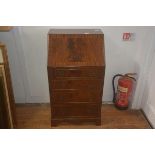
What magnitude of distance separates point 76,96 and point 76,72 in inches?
12.5

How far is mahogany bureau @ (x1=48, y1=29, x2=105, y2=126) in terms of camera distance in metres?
1.98

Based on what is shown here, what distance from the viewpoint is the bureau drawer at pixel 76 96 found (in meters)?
2.14

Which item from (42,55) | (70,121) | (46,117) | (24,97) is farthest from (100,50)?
(24,97)

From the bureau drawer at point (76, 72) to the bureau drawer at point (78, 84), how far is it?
0.21 ft

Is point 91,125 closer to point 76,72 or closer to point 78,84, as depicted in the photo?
point 78,84

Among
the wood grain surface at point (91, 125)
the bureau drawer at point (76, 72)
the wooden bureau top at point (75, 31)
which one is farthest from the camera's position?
the wood grain surface at point (91, 125)

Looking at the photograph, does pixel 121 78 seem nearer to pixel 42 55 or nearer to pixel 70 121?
pixel 70 121

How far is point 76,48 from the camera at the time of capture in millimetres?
2031

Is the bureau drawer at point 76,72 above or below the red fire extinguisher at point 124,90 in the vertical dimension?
above

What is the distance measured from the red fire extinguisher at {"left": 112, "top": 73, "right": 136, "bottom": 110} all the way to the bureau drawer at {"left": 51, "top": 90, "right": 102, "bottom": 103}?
0.44 meters

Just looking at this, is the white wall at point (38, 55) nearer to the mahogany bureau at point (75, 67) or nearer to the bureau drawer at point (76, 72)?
the mahogany bureau at point (75, 67)

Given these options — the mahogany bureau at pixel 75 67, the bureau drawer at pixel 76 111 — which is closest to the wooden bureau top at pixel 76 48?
the mahogany bureau at pixel 75 67

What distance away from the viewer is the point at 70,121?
2.36 metres
